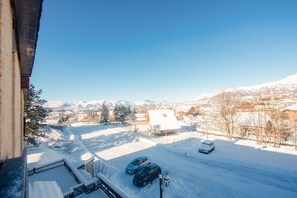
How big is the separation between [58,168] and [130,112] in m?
44.0

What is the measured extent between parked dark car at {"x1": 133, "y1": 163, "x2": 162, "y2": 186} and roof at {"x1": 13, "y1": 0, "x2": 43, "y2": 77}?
12819 millimetres

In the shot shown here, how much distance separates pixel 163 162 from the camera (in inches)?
777

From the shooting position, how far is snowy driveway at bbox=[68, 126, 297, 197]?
13516 millimetres

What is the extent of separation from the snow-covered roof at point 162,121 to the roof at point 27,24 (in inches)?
1225

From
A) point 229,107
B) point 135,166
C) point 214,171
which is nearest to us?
point 135,166

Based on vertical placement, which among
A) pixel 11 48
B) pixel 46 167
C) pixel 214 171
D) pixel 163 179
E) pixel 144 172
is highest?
pixel 11 48

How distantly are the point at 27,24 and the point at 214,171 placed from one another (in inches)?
737

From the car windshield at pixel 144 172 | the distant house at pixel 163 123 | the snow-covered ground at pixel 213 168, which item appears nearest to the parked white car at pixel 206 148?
A: the snow-covered ground at pixel 213 168

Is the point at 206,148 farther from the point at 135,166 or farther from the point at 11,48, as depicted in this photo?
the point at 11,48

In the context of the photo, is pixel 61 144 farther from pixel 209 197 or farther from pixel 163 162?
pixel 209 197

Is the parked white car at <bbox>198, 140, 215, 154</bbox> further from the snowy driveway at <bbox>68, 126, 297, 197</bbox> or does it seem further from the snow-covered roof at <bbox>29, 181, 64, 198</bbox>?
the snow-covered roof at <bbox>29, 181, 64, 198</bbox>

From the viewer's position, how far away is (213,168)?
1792 cm

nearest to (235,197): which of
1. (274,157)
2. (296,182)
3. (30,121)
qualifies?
A: (296,182)

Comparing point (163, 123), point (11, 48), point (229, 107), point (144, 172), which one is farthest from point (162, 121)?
point (11, 48)
